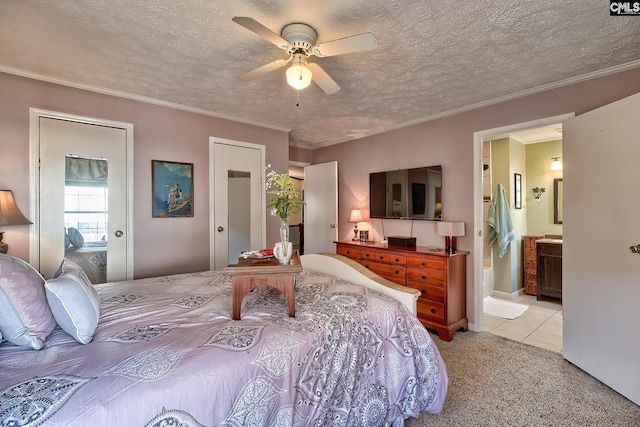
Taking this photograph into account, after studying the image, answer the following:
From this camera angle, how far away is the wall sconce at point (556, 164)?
461cm

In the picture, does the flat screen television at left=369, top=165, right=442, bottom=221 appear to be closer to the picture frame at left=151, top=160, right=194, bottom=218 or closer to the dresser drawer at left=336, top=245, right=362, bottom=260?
the dresser drawer at left=336, top=245, right=362, bottom=260

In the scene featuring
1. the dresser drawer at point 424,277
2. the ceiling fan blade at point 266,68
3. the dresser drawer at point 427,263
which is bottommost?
the dresser drawer at point 424,277

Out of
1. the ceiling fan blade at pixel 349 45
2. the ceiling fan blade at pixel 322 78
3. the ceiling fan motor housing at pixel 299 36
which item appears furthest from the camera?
the ceiling fan blade at pixel 322 78

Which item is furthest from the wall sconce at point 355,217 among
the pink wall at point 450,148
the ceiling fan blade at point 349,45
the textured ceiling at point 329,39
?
the ceiling fan blade at point 349,45

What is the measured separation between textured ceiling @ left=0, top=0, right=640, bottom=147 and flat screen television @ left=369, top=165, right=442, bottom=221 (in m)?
0.89

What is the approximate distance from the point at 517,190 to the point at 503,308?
1.93 m

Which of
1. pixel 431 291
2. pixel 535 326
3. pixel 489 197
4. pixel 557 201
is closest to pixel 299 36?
pixel 431 291

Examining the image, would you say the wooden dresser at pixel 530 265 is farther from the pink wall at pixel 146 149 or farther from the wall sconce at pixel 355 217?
the pink wall at pixel 146 149

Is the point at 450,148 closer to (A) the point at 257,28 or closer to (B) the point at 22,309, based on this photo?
(A) the point at 257,28

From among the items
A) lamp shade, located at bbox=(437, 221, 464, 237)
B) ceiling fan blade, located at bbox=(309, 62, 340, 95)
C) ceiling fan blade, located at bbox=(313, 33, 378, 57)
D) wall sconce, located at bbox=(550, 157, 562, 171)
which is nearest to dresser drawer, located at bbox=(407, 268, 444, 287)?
lamp shade, located at bbox=(437, 221, 464, 237)

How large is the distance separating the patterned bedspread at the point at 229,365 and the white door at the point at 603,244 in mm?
1532

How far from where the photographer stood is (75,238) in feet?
9.25

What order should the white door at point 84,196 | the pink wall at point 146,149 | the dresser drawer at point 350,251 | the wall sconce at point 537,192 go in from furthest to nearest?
the wall sconce at point 537,192 → the dresser drawer at point 350,251 → the white door at point 84,196 → the pink wall at point 146,149

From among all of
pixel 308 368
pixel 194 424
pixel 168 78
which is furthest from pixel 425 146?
pixel 194 424
